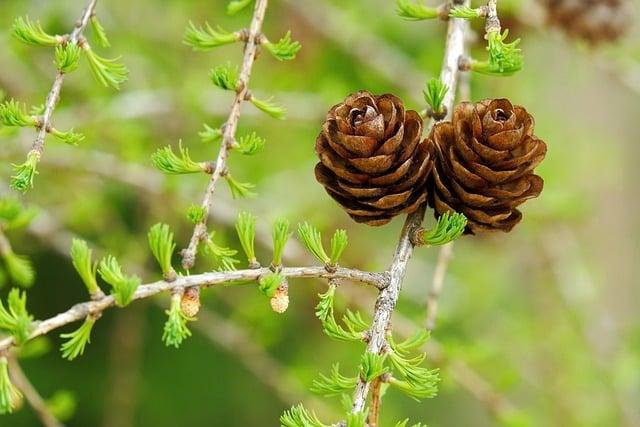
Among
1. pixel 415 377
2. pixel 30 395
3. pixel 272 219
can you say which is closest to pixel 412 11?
pixel 415 377

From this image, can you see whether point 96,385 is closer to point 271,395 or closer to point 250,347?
point 271,395

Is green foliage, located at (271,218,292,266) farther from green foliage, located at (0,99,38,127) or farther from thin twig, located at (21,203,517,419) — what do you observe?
thin twig, located at (21,203,517,419)

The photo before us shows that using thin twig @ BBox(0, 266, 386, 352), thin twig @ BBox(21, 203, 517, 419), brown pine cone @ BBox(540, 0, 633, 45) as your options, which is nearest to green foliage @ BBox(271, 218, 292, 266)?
thin twig @ BBox(0, 266, 386, 352)

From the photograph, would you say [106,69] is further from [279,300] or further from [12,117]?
[279,300]

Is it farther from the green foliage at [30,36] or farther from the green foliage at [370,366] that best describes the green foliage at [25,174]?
the green foliage at [370,366]

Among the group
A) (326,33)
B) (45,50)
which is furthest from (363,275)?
(45,50)

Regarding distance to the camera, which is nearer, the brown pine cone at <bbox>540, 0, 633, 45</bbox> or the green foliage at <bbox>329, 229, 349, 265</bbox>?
the green foliage at <bbox>329, 229, 349, 265</bbox>

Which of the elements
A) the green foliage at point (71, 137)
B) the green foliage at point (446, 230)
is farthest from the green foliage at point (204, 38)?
the green foliage at point (446, 230)
